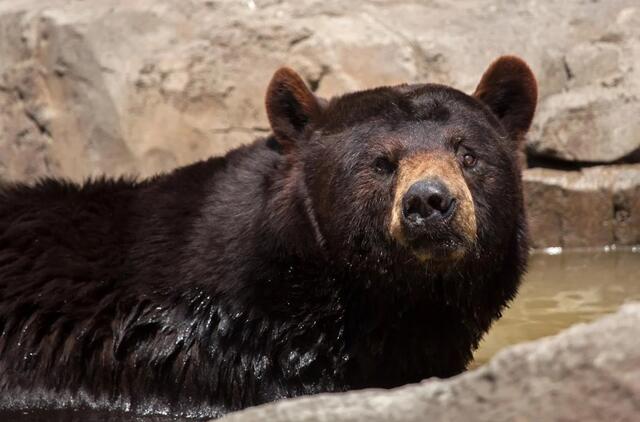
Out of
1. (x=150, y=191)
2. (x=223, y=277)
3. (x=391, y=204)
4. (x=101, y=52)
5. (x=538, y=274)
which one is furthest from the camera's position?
(x=101, y=52)

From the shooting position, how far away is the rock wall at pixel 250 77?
911 centimetres

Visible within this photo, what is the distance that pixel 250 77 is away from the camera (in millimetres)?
9305

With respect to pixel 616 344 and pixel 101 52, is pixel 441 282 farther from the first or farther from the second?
pixel 101 52

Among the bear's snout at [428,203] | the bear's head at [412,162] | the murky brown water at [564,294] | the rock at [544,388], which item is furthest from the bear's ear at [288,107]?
the rock at [544,388]

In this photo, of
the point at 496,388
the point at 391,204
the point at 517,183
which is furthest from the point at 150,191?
the point at 496,388

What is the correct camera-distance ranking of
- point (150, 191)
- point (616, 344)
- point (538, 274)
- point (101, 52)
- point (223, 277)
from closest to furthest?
1. point (616, 344)
2. point (223, 277)
3. point (150, 191)
4. point (538, 274)
5. point (101, 52)

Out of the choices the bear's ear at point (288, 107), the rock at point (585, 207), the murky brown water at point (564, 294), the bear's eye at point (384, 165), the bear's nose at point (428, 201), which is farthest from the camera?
the rock at point (585, 207)

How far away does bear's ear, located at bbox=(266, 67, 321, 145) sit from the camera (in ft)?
18.2

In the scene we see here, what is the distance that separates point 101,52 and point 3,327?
4102mm

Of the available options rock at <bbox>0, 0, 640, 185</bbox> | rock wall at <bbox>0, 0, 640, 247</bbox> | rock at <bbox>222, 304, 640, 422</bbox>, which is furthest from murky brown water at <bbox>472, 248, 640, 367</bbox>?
rock at <bbox>222, 304, 640, 422</bbox>

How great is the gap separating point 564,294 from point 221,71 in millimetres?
3172

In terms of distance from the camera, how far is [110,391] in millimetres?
5418

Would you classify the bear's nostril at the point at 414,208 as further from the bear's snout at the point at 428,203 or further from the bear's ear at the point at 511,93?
the bear's ear at the point at 511,93

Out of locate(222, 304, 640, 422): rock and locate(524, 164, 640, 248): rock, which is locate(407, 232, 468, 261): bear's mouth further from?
locate(524, 164, 640, 248): rock
